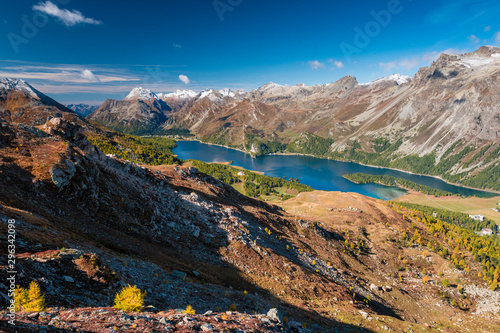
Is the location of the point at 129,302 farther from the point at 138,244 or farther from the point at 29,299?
the point at 138,244

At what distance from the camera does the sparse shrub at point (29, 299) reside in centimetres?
1109

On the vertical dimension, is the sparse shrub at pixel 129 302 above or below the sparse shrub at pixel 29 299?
below

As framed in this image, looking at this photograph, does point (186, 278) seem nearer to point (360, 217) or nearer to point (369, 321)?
point (369, 321)

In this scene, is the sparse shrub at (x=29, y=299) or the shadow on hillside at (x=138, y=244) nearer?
the sparse shrub at (x=29, y=299)

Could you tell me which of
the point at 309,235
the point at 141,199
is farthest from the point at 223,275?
the point at 309,235

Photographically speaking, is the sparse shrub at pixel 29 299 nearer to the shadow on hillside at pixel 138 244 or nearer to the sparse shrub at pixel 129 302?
the sparse shrub at pixel 129 302

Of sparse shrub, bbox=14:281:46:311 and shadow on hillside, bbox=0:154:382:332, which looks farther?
shadow on hillside, bbox=0:154:382:332

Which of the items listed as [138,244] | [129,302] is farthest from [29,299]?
[138,244]

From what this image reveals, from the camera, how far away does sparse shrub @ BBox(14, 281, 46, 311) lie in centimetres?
1109

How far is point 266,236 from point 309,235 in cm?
1856

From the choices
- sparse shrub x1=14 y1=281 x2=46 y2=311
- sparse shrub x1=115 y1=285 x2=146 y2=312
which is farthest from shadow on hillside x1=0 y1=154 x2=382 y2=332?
sparse shrub x1=14 y1=281 x2=46 y2=311

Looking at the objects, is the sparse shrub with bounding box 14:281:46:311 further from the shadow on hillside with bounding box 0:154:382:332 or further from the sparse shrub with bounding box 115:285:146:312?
the shadow on hillside with bounding box 0:154:382:332

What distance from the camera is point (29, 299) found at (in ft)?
37.5

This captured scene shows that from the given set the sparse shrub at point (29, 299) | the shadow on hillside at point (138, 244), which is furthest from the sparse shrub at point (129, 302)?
the shadow on hillside at point (138, 244)
